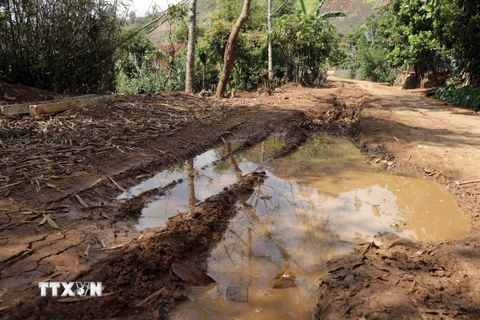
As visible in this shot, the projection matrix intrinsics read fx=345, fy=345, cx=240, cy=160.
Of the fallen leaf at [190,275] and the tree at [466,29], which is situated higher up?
the tree at [466,29]

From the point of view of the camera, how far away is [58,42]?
8195mm

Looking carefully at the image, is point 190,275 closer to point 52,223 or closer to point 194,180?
point 52,223

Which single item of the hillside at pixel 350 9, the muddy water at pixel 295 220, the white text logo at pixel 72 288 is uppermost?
the hillside at pixel 350 9

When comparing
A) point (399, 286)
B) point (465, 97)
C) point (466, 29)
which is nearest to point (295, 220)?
point (399, 286)

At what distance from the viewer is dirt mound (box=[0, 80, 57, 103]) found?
709cm

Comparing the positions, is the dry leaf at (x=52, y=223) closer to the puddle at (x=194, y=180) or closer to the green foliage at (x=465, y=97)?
the puddle at (x=194, y=180)

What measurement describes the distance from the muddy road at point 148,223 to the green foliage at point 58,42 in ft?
6.78

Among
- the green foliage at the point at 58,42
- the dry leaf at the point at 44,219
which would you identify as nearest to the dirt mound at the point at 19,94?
the green foliage at the point at 58,42

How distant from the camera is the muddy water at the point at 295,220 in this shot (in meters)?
2.61

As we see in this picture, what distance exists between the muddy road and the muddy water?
5.0 inches

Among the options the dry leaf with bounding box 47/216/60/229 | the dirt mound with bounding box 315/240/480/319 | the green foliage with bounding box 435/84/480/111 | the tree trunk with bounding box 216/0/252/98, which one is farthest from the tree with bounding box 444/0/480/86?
the dry leaf with bounding box 47/216/60/229

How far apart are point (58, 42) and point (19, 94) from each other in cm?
171

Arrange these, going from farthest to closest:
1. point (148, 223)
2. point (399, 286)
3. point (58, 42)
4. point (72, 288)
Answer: point (58, 42)
point (148, 223)
point (399, 286)
point (72, 288)

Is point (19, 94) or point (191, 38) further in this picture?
point (191, 38)
